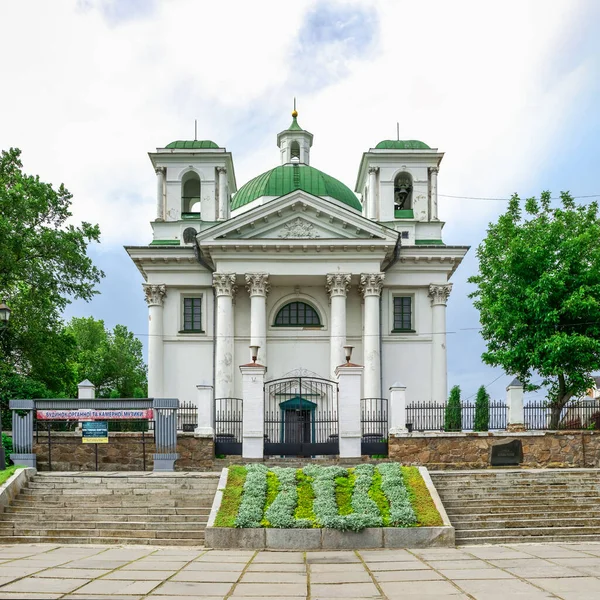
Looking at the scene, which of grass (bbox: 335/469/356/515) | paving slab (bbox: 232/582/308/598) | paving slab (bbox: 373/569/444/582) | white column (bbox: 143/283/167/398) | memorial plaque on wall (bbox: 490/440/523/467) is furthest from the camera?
white column (bbox: 143/283/167/398)

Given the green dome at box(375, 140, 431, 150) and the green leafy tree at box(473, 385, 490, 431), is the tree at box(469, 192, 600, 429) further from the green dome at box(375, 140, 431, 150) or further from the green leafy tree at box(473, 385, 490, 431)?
the green dome at box(375, 140, 431, 150)

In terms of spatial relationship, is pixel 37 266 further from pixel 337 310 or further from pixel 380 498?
pixel 380 498

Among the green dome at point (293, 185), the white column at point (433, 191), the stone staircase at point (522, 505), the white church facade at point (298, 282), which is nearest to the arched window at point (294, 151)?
the green dome at point (293, 185)

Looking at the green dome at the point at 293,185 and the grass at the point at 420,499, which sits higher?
the green dome at the point at 293,185

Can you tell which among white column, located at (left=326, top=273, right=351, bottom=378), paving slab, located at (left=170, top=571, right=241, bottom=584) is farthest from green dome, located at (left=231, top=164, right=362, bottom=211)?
paving slab, located at (left=170, top=571, right=241, bottom=584)

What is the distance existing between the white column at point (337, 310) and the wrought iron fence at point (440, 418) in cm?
386

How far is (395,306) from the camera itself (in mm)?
33469

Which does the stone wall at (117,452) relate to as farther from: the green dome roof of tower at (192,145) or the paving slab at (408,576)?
the green dome roof of tower at (192,145)

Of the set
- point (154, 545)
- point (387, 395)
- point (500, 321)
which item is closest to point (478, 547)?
point (154, 545)

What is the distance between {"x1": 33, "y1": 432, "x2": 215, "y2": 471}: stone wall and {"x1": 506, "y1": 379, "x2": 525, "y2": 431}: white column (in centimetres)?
A: 938

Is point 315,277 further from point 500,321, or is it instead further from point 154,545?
point 154,545

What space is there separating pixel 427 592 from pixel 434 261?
24.5 m

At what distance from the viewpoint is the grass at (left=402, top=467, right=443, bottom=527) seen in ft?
48.0

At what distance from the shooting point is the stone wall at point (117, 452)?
22.0 m
